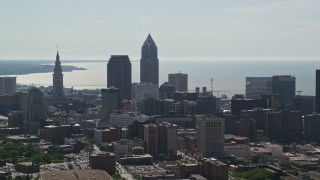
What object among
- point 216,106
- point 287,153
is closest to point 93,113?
point 216,106

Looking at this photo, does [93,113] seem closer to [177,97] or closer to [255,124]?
[177,97]

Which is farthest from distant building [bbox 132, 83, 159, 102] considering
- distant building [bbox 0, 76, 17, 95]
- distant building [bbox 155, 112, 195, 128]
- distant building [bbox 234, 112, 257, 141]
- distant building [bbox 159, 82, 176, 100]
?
distant building [bbox 0, 76, 17, 95]

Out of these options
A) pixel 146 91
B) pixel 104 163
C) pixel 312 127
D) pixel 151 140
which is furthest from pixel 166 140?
pixel 146 91

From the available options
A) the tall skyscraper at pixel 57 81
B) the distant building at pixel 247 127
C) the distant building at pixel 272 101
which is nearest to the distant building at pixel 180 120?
→ the distant building at pixel 247 127

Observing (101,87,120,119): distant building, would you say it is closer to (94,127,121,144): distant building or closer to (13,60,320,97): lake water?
(94,127,121,144): distant building

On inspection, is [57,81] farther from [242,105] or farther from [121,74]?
[242,105]
